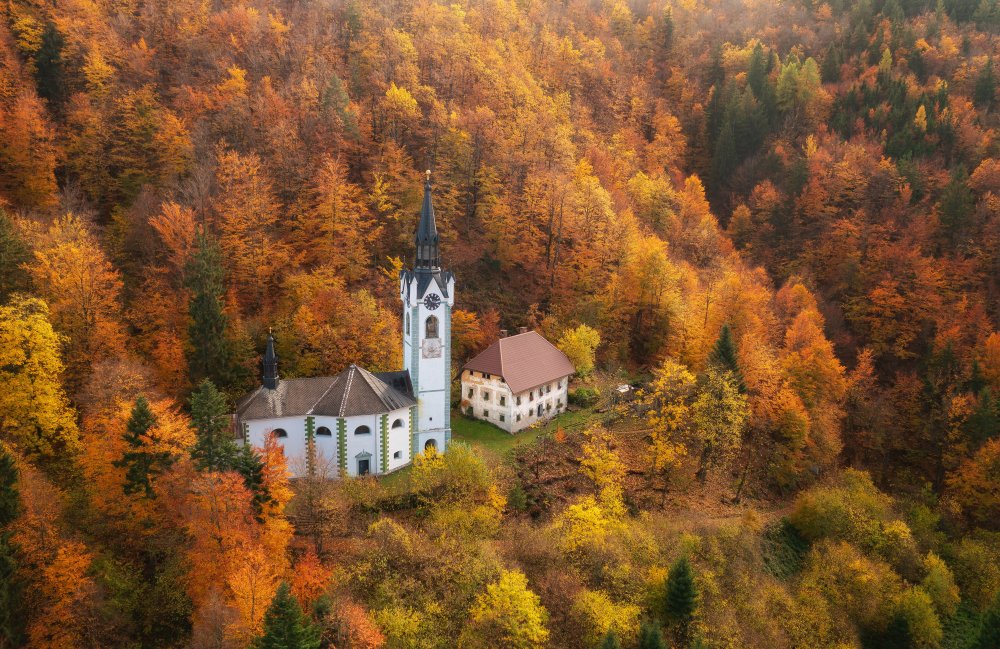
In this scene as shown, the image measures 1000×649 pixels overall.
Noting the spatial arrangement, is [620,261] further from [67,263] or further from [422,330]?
[67,263]

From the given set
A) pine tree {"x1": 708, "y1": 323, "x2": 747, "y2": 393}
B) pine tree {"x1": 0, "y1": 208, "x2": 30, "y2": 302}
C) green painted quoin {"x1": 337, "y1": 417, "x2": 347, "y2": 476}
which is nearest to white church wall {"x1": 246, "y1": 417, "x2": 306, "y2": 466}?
green painted quoin {"x1": 337, "y1": 417, "x2": 347, "y2": 476}

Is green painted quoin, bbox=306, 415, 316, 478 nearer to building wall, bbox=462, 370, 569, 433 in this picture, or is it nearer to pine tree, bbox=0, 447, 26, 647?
building wall, bbox=462, 370, 569, 433

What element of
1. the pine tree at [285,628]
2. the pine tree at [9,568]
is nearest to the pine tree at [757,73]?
the pine tree at [285,628]

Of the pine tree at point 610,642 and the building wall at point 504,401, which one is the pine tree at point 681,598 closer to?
the pine tree at point 610,642

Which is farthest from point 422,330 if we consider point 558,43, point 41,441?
point 558,43

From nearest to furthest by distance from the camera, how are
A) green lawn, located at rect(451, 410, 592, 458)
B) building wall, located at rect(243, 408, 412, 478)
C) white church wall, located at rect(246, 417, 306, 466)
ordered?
1. white church wall, located at rect(246, 417, 306, 466)
2. building wall, located at rect(243, 408, 412, 478)
3. green lawn, located at rect(451, 410, 592, 458)

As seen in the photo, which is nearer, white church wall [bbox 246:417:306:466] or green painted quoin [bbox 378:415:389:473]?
white church wall [bbox 246:417:306:466]
